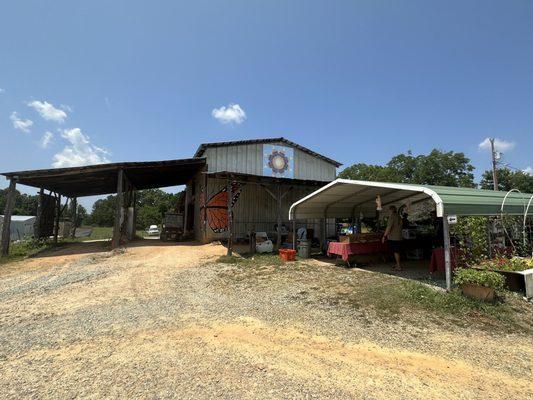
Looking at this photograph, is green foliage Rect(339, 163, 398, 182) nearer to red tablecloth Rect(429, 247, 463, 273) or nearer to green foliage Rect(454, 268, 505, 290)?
red tablecloth Rect(429, 247, 463, 273)

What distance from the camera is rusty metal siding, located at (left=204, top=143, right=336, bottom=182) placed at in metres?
16.3

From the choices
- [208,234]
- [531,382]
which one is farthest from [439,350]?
[208,234]

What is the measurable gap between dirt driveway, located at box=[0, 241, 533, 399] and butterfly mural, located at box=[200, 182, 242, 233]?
870cm

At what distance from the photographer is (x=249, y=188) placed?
652 inches

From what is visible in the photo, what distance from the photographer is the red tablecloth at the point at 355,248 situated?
30.4 ft

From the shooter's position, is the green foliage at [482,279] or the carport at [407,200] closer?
the green foliage at [482,279]

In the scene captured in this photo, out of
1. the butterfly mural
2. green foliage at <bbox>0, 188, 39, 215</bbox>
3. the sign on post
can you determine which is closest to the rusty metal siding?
the butterfly mural

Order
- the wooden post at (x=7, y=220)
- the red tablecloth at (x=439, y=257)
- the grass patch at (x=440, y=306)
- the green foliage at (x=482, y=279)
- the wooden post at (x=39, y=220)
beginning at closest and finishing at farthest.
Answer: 1. the grass patch at (x=440, y=306)
2. the green foliage at (x=482, y=279)
3. the red tablecloth at (x=439, y=257)
4. the wooden post at (x=7, y=220)
5. the wooden post at (x=39, y=220)

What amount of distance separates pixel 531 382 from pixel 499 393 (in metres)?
0.54

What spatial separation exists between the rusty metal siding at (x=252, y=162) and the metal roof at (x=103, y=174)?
2.92 ft

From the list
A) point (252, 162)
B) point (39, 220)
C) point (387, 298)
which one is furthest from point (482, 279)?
point (39, 220)

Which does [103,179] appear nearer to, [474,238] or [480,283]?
[474,238]

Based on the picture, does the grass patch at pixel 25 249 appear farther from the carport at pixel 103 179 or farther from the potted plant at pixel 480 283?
the potted plant at pixel 480 283

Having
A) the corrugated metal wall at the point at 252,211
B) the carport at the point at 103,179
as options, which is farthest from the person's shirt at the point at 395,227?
the carport at the point at 103,179
